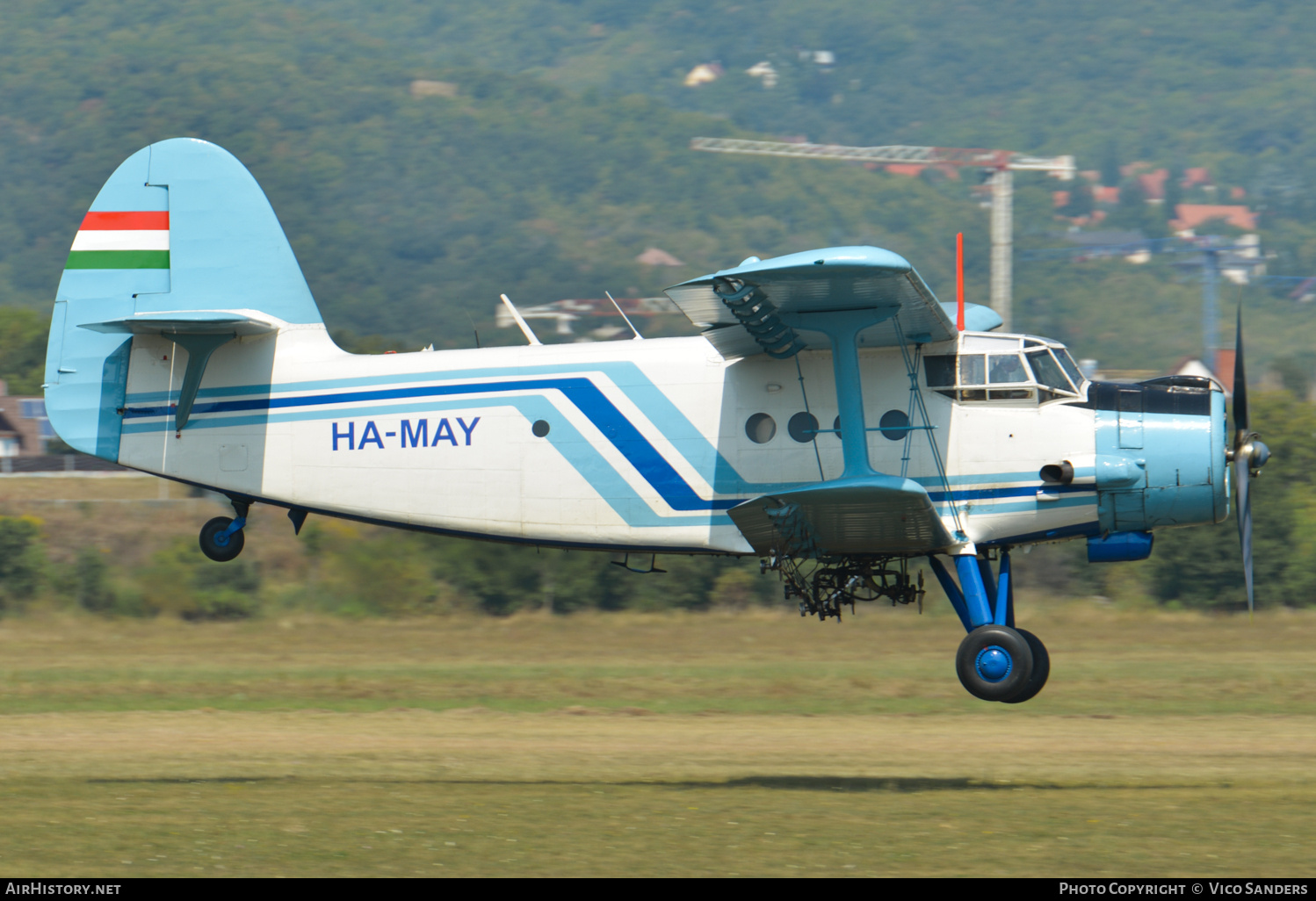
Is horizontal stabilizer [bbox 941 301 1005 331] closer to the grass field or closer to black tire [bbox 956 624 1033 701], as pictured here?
black tire [bbox 956 624 1033 701]

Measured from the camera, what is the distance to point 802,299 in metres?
11.3

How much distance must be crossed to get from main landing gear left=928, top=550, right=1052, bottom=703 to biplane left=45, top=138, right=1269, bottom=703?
0.07 ft

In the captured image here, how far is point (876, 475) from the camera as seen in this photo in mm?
11492

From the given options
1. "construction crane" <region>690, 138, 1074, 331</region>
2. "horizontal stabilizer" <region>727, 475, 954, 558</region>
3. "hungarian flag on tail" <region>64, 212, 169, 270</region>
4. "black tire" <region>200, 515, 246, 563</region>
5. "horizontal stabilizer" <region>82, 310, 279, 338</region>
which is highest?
"construction crane" <region>690, 138, 1074, 331</region>

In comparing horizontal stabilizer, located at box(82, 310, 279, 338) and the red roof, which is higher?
the red roof

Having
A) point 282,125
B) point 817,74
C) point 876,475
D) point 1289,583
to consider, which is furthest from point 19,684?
point 817,74

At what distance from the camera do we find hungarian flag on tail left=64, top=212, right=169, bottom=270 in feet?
46.5

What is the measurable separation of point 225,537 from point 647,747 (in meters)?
6.24

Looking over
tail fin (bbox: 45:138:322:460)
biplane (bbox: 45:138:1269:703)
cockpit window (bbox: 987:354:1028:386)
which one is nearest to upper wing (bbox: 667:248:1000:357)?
biplane (bbox: 45:138:1269:703)

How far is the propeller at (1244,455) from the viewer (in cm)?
1197

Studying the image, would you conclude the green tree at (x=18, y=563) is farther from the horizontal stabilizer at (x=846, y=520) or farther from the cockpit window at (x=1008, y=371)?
the cockpit window at (x=1008, y=371)

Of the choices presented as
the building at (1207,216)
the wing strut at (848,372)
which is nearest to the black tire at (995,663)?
the wing strut at (848,372)

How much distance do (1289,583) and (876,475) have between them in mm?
24559

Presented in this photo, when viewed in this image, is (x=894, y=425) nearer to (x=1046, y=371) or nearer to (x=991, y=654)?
(x=1046, y=371)
